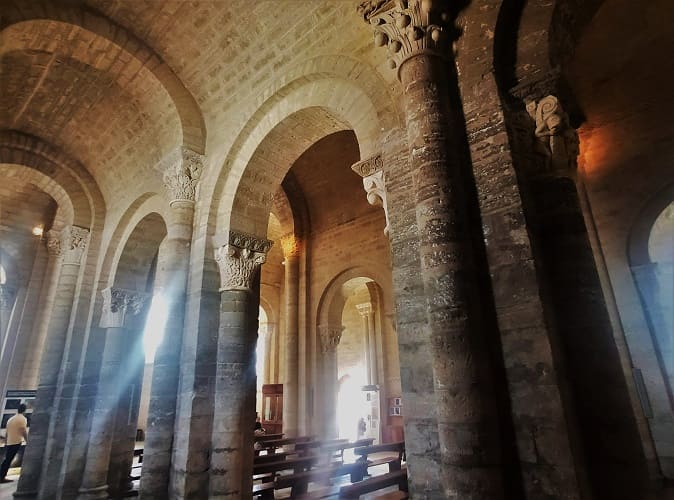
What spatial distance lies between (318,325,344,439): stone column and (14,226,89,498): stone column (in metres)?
6.74

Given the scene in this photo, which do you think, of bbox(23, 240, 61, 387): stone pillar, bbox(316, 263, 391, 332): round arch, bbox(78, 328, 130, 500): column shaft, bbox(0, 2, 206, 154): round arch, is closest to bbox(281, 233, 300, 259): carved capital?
bbox(316, 263, 391, 332): round arch

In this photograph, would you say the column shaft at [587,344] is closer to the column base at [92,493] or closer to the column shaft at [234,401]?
the column shaft at [234,401]

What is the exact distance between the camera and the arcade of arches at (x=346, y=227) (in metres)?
3.00

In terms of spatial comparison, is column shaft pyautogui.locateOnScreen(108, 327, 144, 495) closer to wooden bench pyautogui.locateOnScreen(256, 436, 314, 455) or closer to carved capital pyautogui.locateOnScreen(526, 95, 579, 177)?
wooden bench pyautogui.locateOnScreen(256, 436, 314, 455)

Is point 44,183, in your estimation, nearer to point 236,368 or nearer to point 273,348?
point 236,368

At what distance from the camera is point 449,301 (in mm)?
3072

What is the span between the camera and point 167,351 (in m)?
6.52

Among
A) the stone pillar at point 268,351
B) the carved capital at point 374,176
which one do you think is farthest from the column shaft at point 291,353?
the carved capital at point 374,176

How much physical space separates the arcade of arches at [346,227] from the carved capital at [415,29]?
1.2 inches

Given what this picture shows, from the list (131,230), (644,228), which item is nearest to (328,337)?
(131,230)

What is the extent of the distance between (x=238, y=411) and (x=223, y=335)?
1167mm

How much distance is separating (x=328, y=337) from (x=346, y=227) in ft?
11.7

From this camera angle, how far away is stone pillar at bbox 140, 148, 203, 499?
5.97 meters

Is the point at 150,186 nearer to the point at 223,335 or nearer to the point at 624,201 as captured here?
the point at 223,335
